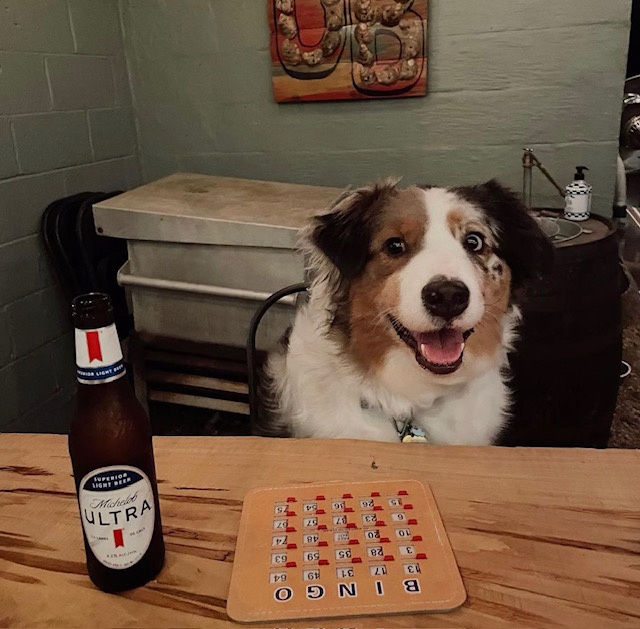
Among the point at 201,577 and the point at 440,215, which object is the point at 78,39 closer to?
the point at 440,215

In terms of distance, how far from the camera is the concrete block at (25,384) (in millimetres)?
2266

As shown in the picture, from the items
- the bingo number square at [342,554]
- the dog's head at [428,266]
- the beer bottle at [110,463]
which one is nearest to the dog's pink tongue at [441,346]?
the dog's head at [428,266]

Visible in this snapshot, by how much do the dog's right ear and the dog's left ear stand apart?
0.21m

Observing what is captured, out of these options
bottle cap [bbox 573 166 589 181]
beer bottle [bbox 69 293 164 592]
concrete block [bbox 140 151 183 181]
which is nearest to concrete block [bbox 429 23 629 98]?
bottle cap [bbox 573 166 589 181]

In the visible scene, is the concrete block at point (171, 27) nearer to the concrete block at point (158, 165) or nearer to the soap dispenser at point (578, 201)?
the concrete block at point (158, 165)

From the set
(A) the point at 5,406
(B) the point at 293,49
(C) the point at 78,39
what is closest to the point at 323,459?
(A) the point at 5,406

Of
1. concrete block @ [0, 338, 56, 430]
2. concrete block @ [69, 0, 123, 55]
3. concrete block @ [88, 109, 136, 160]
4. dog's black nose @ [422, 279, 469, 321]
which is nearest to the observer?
dog's black nose @ [422, 279, 469, 321]

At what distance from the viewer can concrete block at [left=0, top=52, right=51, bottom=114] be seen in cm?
217

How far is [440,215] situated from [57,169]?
164 cm

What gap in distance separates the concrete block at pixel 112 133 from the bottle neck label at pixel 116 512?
221 cm

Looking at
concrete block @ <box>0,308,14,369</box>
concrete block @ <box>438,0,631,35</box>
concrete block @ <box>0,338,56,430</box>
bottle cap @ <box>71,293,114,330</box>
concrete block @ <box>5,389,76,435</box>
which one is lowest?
concrete block @ <box>5,389,76,435</box>

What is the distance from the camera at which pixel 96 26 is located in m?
2.60

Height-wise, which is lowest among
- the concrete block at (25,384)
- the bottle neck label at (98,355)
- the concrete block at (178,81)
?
the concrete block at (25,384)

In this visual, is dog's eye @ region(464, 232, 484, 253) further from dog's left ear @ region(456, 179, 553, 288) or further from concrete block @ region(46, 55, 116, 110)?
concrete block @ region(46, 55, 116, 110)
